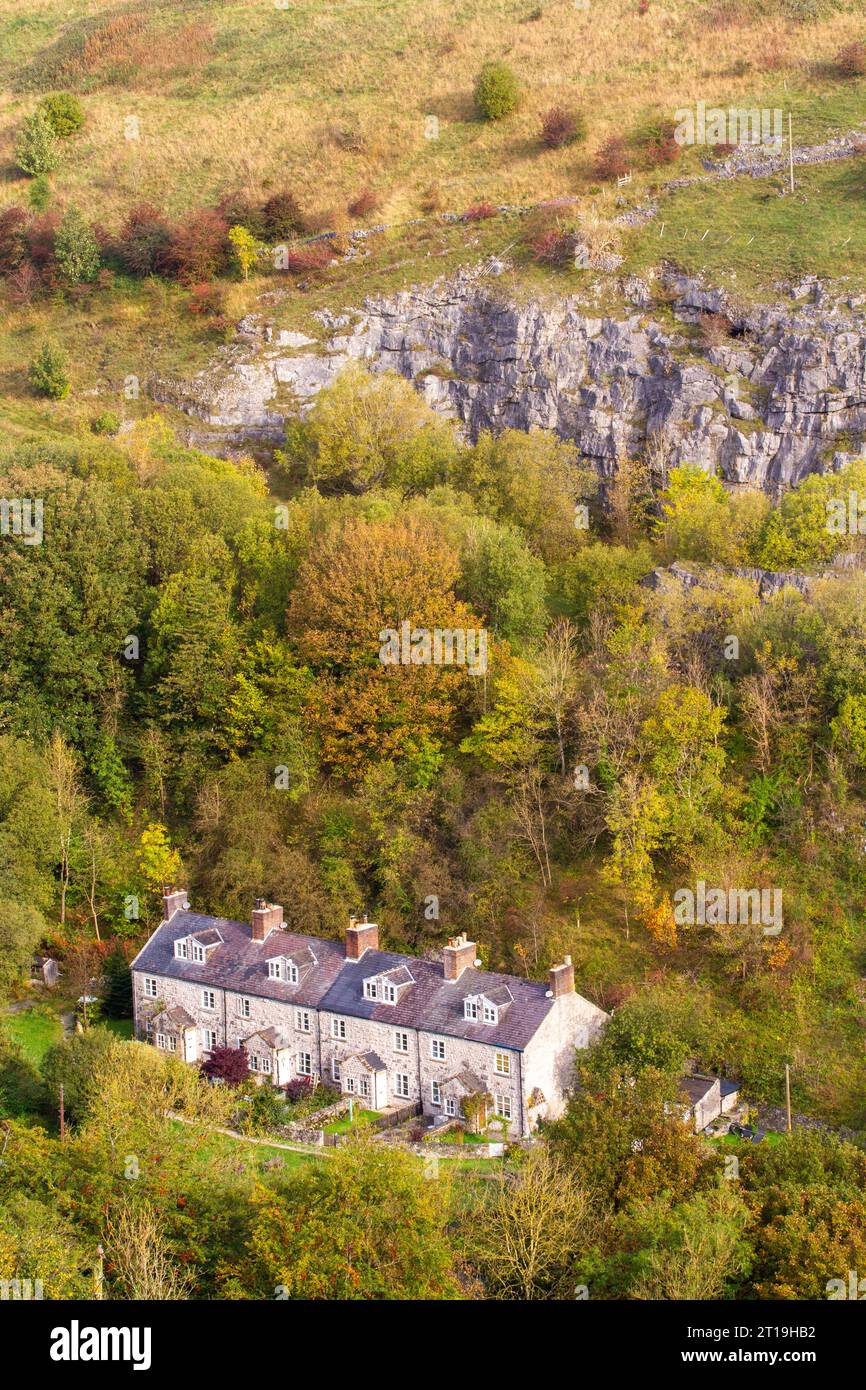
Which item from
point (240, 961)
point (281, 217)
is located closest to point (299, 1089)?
point (240, 961)

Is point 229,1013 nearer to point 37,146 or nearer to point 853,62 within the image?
point 853,62

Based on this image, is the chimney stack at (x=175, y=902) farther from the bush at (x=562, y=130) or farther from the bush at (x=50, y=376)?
the bush at (x=562, y=130)

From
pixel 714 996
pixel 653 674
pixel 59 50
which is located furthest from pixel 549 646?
pixel 59 50

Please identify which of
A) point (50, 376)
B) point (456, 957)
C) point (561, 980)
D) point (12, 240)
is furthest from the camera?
point (12, 240)

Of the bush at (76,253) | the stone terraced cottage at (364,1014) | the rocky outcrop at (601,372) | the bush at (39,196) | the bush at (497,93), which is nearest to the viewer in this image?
the stone terraced cottage at (364,1014)

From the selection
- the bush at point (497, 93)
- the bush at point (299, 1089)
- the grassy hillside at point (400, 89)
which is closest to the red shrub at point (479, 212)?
the grassy hillside at point (400, 89)

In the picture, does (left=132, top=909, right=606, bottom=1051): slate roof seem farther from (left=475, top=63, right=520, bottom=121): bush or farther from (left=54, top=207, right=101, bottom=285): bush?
(left=475, top=63, right=520, bottom=121): bush

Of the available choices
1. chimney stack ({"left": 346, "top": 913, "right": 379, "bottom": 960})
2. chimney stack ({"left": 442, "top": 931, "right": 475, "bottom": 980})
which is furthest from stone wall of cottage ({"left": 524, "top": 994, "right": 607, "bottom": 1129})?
chimney stack ({"left": 346, "top": 913, "right": 379, "bottom": 960})
